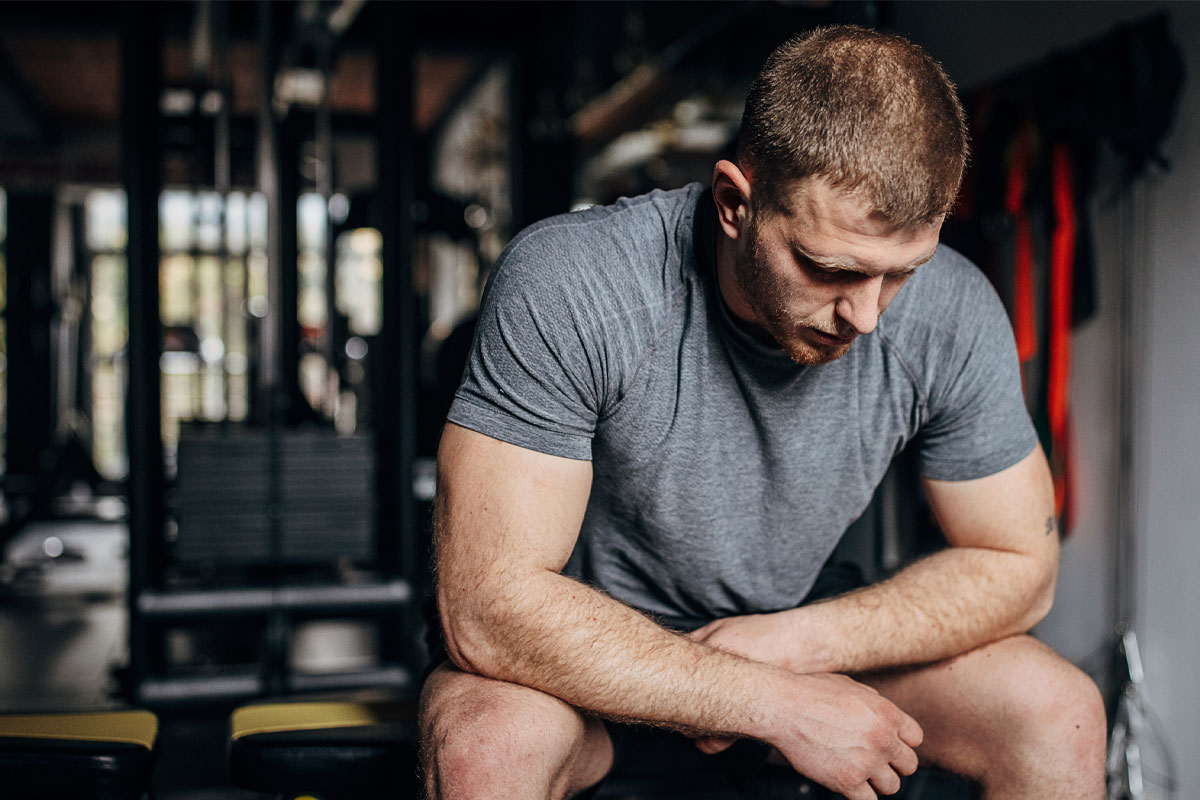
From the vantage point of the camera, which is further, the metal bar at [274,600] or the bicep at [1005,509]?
the metal bar at [274,600]

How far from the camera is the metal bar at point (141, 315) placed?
92.4 inches

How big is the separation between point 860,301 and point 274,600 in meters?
1.84

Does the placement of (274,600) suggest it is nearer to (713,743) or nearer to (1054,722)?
(713,743)

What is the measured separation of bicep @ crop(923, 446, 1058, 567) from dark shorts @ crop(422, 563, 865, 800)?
1.21ft

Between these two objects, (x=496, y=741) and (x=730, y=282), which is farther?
(x=730, y=282)

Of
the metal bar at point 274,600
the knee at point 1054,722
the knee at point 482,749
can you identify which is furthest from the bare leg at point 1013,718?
the metal bar at point 274,600

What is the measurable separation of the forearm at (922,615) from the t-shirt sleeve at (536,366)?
0.33 meters

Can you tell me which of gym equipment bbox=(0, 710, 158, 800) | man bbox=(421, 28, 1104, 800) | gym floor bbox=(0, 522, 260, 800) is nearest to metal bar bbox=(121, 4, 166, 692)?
gym floor bbox=(0, 522, 260, 800)

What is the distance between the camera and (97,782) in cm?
123

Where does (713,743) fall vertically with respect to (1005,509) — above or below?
below

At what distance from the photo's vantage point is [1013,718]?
3.92ft

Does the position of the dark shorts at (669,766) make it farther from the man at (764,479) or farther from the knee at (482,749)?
the knee at (482,749)

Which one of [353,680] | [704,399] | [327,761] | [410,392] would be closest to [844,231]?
[704,399]

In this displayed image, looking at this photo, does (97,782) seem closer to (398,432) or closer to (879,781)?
(879,781)
